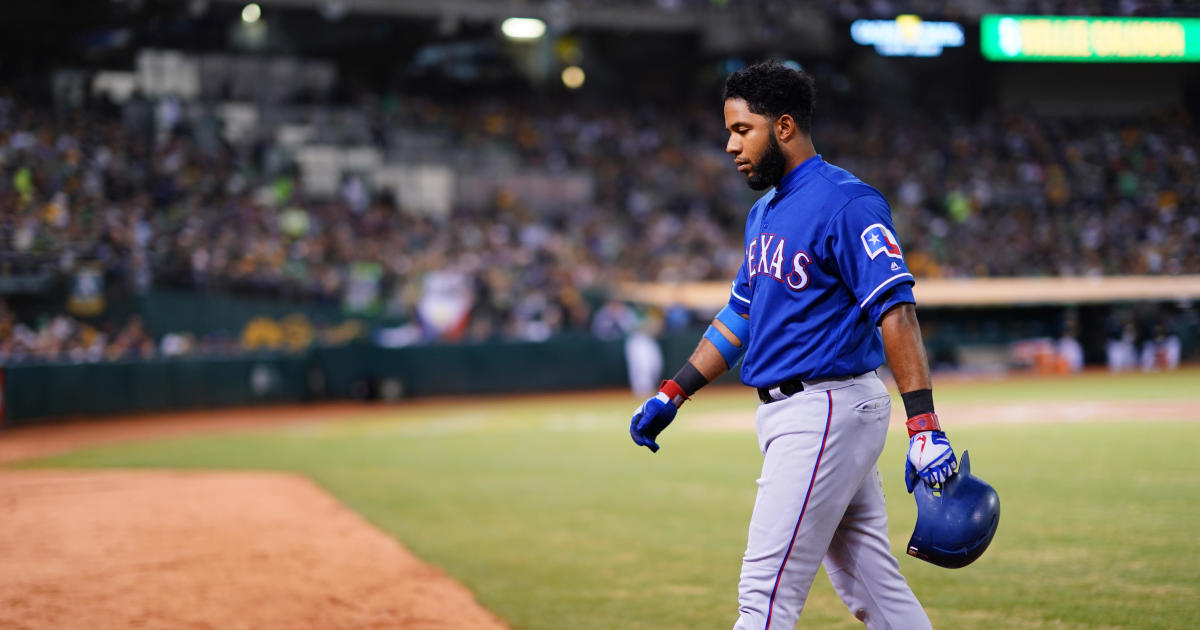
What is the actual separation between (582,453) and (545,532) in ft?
14.3

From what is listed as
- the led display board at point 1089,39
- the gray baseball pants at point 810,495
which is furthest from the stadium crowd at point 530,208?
→ the gray baseball pants at point 810,495

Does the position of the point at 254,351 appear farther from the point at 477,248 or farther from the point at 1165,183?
the point at 1165,183

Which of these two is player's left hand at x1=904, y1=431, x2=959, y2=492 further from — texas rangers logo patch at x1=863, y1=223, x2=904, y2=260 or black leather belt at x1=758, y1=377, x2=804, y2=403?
texas rangers logo patch at x1=863, y1=223, x2=904, y2=260

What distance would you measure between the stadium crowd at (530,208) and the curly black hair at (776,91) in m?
16.4

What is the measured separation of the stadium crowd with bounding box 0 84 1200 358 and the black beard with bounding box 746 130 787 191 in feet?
53.5

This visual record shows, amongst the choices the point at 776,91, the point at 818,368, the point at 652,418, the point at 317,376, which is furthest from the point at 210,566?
the point at 317,376

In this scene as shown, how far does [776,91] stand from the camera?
3021mm

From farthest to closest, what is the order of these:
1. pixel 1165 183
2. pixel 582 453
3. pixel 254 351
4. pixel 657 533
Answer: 1. pixel 1165 183
2. pixel 254 351
3. pixel 582 453
4. pixel 657 533

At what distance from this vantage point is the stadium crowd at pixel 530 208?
19812 millimetres

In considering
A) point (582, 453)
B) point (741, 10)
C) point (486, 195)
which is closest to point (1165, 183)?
point (741, 10)

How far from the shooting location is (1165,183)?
29.8 m

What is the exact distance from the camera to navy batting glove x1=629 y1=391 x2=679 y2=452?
3.29 m

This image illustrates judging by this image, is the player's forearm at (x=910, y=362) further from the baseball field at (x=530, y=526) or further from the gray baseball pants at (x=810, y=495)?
the baseball field at (x=530, y=526)

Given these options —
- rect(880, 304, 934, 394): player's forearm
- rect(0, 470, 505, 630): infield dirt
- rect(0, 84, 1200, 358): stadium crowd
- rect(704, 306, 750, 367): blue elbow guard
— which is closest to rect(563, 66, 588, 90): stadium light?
rect(0, 84, 1200, 358): stadium crowd
